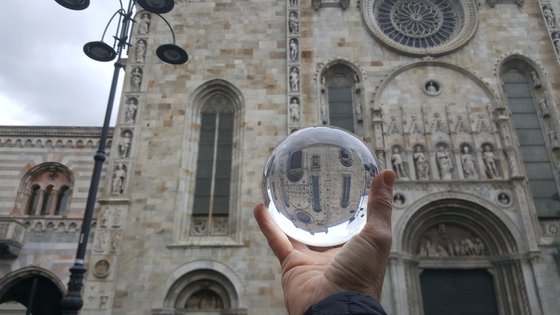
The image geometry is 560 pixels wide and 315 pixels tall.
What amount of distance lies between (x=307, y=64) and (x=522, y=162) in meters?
7.82

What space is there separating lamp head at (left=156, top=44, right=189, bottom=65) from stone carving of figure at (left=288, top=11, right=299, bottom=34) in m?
6.67

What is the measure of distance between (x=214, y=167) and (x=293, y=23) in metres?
6.06

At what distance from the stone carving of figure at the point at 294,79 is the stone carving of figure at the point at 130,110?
17.8 ft

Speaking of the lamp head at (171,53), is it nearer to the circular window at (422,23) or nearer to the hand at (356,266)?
the hand at (356,266)

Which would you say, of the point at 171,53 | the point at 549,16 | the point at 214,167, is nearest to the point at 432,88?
the point at 549,16

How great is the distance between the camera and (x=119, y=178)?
13.0m

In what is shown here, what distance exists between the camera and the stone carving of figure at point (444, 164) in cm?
1302

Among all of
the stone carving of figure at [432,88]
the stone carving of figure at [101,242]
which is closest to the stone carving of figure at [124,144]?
the stone carving of figure at [101,242]

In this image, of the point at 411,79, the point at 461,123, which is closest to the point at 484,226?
the point at 461,123

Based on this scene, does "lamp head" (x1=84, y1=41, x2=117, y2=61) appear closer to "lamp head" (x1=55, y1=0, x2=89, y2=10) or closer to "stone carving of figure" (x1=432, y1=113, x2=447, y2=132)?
"lamp head" (x1=55, y1=0, x2=89, y2=10)

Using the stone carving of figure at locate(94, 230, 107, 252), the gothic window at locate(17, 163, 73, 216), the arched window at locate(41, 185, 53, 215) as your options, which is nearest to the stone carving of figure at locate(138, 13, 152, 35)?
the gothic window at locate(17, 163, 73, 216)

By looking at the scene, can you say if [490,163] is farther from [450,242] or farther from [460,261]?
[460,261]

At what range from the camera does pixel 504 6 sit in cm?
1569

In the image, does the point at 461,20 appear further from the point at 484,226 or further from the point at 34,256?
the point at 34,256
